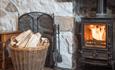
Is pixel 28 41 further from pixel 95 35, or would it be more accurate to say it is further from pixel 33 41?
pixel 95 35

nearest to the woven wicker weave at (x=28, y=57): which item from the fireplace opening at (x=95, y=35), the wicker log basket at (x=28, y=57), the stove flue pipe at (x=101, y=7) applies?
the wicker log basket at (x=28, y=57)

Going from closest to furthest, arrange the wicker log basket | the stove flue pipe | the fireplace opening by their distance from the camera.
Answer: the wicker log basket
the fireplace opening
the stove flue pipe

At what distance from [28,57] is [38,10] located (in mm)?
910

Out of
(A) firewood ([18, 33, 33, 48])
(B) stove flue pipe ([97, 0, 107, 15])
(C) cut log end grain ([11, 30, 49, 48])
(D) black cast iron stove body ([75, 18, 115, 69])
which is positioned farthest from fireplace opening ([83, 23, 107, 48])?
(A) firewood ([18, 33, 33, 48])

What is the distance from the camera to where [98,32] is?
115 inches

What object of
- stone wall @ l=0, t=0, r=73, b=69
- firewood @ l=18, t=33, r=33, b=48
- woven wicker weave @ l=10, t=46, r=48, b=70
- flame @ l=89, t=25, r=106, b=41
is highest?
stone wall @ l=0, t=0, r=73, b=69

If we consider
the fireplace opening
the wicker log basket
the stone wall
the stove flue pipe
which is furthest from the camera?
the stone wall

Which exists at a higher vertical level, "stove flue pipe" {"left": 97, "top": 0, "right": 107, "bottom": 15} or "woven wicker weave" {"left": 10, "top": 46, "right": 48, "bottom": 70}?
"stove flue pipe" {"left": 97, "top": 0, "right": 107, "bottom": 15}

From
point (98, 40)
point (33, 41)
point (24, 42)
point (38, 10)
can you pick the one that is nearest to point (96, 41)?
point (98, 40)

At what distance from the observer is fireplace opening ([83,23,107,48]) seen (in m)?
2.88

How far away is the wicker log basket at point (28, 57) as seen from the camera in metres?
2.78

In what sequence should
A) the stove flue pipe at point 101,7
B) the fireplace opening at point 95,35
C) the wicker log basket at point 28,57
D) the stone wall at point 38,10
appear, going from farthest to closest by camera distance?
1. the stone wall at point 38,10
2. the stove flue pipe at point 101,7
3. the fireplace opening at point 95,35
4. the wicker log basket at point 28,57

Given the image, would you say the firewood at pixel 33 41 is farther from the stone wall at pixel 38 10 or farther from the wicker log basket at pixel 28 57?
the stone wall at pixel 38 10

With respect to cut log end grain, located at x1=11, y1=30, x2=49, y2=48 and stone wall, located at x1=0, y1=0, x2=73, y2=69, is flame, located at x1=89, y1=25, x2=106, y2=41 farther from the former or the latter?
cut log end grain, located at x1=11, y1=30, x2=49, y2=48
